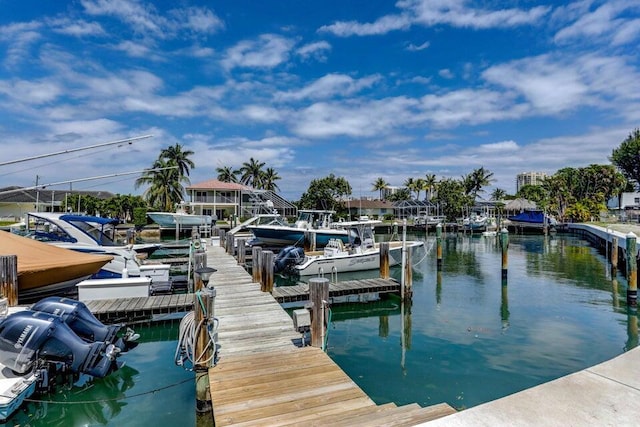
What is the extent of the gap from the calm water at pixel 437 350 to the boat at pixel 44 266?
3.26 metres

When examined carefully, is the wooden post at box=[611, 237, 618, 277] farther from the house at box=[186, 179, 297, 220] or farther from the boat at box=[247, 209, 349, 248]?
the house at box=[186, 179, 297, 220]

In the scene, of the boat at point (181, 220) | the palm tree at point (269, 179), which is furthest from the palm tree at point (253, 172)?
the boat at point (181, 220)

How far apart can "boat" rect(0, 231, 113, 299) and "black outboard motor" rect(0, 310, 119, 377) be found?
5.06 meters

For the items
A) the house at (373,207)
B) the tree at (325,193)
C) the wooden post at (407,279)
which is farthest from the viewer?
the house at (373,207)

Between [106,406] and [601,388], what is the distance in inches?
307

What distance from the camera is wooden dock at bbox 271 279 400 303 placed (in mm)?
12891

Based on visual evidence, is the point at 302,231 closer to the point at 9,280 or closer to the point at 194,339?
the point at 9,280

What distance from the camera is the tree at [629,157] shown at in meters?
63.4

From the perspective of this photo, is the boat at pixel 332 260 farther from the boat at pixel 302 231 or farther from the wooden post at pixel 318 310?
the wooden post at pixel 318 310

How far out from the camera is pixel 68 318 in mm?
7738

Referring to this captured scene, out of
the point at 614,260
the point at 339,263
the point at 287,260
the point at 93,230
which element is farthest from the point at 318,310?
the point at 614,260

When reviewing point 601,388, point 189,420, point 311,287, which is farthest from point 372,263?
point 601,388

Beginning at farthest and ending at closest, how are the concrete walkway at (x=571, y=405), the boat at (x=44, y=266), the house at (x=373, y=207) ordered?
1. the house at (x=373, y=207)
2. the boat at (x=44, y=266)
3. the concrete walkway at (x=571, y=405)

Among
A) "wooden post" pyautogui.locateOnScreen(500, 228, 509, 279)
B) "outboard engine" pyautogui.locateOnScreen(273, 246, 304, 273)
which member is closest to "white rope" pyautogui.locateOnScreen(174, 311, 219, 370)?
"outboard engine" pyautogui.locateOnScreen(273, 246, 304, 273)
